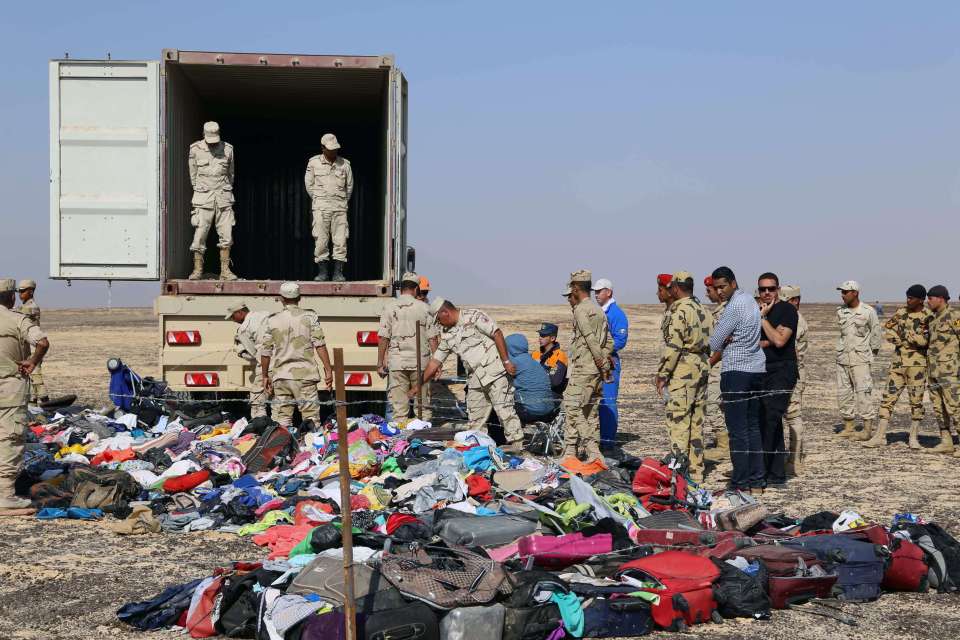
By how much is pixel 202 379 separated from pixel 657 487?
5.20 m

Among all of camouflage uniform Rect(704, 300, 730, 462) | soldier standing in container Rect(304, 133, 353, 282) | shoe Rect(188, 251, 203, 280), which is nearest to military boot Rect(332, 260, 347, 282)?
soldier standing in container Rect(304, 133, 353, 282)

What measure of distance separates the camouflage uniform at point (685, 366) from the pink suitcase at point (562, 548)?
114 inches

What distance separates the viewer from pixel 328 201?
456 inches

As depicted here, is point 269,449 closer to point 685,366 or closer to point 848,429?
point 685,366

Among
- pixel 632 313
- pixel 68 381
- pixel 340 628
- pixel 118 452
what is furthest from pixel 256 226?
pixel 632 313

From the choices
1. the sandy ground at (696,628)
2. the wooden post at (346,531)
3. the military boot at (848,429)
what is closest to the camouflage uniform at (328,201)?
the sandy ground at (696,628)

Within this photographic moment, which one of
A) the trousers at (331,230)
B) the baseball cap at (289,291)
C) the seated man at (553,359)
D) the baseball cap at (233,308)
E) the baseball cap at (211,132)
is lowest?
the seated man at (553,359)

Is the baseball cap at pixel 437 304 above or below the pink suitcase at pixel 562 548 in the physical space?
above

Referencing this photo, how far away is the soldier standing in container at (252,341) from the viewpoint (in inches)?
402

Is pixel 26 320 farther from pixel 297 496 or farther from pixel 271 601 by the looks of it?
pixel 271 601

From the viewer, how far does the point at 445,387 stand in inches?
646

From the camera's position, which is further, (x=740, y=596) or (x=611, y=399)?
(x=611, y=399)

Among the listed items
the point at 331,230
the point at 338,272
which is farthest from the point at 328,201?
the point at 338,272

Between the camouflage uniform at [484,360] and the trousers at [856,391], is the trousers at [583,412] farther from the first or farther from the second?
the trousers at [856,391]
